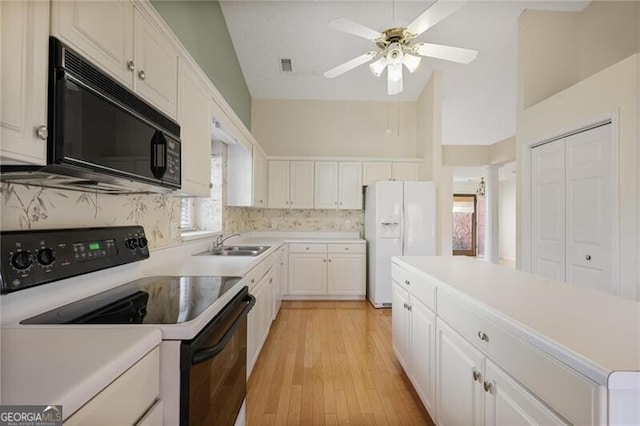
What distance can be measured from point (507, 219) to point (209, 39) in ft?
32.2

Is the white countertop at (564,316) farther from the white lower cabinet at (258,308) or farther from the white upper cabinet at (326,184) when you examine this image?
the white upper cabinet at (326,184)

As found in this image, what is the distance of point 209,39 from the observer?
2836mm

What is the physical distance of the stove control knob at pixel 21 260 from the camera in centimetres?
88

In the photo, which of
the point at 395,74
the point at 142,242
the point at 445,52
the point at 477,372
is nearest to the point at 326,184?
the point at 395,74

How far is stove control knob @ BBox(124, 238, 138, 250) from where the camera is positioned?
1.44 meters

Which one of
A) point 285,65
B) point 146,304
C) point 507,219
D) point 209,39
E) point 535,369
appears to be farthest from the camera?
point 507,219

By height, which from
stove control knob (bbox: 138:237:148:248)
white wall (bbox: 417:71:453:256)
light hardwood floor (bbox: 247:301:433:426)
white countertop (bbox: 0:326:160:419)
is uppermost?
white wall (bbox: 417:71:453:256)

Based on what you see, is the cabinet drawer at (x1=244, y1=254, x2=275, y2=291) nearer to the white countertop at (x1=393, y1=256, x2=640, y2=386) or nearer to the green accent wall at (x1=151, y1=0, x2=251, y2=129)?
the white countertop at (x1=393, y1=256, x2=640, y2=386)

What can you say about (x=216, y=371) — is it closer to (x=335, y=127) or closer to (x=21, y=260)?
(x=21, y=260)

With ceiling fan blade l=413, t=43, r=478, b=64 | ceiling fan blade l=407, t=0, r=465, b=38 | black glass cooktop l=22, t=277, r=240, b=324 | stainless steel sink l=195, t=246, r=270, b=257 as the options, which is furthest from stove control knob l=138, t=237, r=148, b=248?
ceiling fan blade l=413, t=43, r=478, b=64

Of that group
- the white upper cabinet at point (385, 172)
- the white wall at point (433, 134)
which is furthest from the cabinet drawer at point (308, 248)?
the white wall at point (433, 134)

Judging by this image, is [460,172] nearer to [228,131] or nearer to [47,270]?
[228,131]

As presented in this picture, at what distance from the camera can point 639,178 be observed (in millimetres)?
2154

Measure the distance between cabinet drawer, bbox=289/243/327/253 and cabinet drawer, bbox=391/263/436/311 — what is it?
80.0 inches
